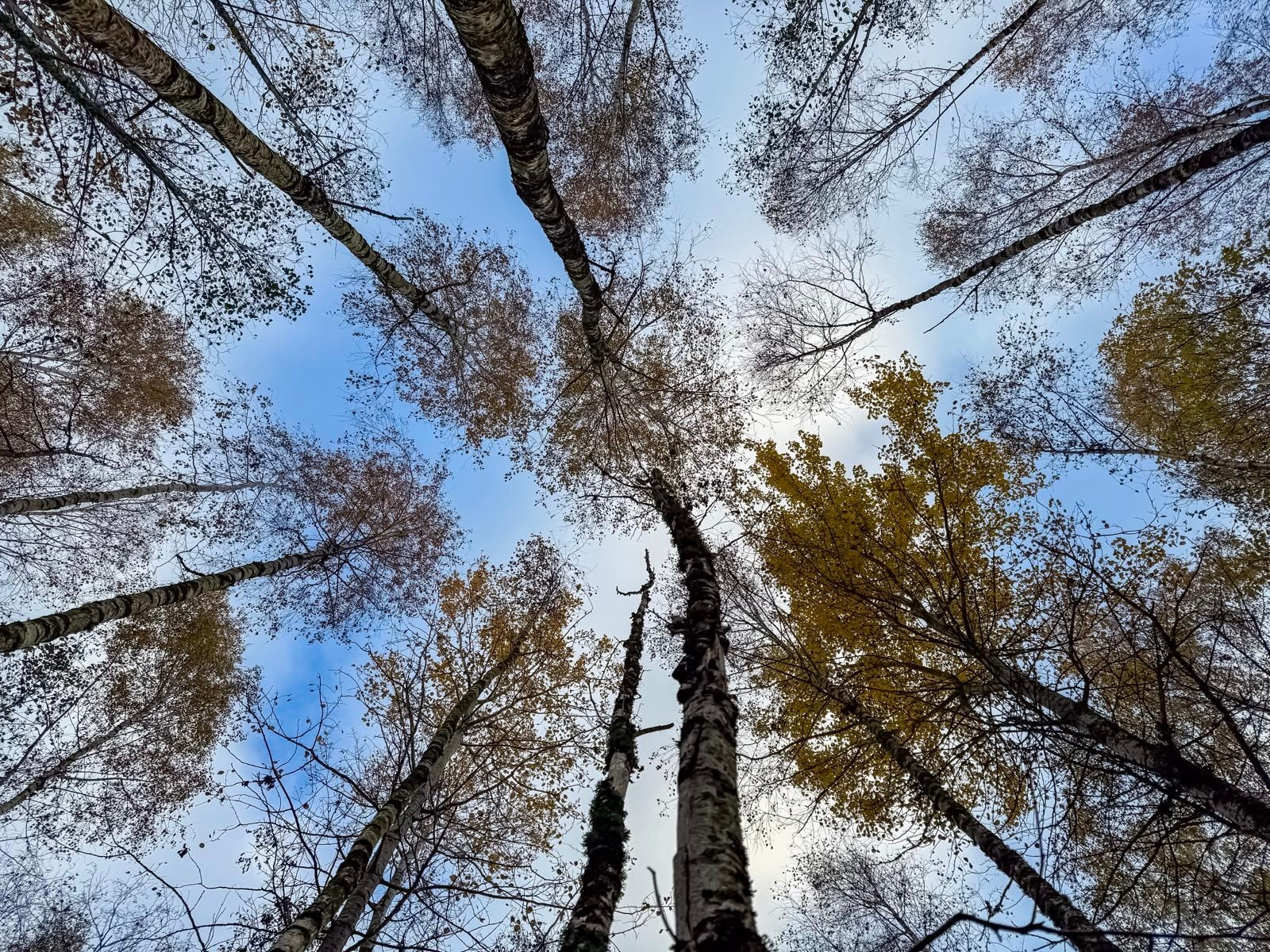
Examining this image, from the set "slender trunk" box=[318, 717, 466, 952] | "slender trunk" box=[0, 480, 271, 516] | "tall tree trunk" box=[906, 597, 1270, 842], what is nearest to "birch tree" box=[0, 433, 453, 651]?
"slender trunk" box=[0, 480, 271, 516]

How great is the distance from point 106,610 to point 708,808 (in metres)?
6.83

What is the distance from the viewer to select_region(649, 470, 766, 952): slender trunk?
8.09ft

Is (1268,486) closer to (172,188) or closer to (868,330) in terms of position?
(868,330)

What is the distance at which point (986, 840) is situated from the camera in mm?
5336

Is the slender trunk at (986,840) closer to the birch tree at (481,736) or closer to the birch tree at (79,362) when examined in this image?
the birch tree at (481,736)

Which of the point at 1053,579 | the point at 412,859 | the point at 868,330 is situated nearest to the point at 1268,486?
the point at 1053,579

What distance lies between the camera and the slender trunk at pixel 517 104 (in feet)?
12.3

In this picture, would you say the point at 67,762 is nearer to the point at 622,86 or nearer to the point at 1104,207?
the point at 622,86

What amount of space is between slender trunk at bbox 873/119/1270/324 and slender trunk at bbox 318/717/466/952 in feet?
29.5

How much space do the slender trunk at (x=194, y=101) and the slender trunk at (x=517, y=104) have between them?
7.54ft

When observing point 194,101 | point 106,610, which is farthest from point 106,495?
point 194,101

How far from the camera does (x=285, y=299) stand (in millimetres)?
6906

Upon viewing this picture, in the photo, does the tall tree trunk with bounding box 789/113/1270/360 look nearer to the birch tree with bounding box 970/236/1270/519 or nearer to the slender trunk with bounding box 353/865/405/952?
the birch tree with bounding box 970/236/1270/519

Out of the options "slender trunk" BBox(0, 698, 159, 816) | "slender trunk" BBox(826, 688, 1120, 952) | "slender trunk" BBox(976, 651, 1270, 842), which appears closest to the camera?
"slender trunk" BBox(976, 651, 1270, 842)
